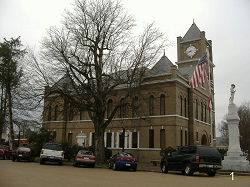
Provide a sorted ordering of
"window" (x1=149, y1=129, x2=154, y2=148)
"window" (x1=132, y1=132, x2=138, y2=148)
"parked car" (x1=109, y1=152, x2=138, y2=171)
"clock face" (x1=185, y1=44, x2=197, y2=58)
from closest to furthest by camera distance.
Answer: "parked car" (x1=109, y1=152, x2=138, y2=171) → "window" (x1=149, y1=129, x2=154, y2=148) → "window" (x1=132, y1=132, x2=138, y2=148) → "clock face" (x1=185, y1=44, x2=197, y2=58)

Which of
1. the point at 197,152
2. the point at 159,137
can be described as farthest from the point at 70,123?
the point at 197,152

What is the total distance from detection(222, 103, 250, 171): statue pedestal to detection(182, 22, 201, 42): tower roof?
30.3 metres

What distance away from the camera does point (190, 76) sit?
1737 inches

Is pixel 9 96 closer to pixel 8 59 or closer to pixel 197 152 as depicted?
pixel 8 59

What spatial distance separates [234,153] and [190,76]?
69.9ft

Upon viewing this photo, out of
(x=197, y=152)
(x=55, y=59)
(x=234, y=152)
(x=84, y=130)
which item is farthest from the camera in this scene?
(x=84, y=130)

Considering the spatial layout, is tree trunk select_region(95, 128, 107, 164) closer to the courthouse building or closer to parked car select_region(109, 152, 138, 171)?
the courthouse building

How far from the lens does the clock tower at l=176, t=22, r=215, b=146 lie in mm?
40209

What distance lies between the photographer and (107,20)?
30156mm

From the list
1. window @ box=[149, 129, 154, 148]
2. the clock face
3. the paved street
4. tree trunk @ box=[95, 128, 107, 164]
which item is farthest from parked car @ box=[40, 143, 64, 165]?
the clock face

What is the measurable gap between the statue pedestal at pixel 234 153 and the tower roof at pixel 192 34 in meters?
30.3

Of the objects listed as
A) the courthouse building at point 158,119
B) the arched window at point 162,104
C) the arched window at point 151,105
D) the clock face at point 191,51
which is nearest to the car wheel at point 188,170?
the courthouse building at point 158,119

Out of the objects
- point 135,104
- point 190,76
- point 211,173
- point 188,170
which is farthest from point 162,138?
point 188,170

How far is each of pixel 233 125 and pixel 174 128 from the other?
419 inches
